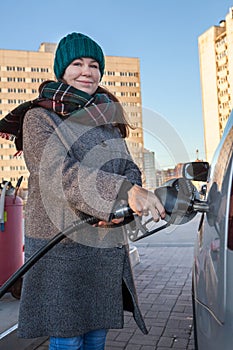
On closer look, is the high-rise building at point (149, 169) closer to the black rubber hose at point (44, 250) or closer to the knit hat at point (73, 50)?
the black rubber hose at point (44, 250)

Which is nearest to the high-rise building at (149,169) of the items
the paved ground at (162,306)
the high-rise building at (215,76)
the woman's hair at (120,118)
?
the woman's hair at (120,118)

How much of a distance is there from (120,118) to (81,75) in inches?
10.6

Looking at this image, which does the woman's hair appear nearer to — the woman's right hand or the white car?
the white car

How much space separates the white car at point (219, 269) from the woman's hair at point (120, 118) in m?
0.56

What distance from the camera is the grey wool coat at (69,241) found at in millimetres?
1631

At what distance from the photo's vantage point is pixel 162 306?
4270 mm

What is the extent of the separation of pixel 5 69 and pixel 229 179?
97166mm

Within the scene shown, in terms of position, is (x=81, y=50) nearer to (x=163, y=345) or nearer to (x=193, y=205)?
(x=193, y=205)

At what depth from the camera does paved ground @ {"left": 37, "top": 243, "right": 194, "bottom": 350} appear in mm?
3326

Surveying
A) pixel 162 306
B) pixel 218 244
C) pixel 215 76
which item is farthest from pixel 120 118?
pixel 215 76

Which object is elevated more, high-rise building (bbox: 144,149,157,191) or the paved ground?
high-rise building (bbox: 144,149,157,191)

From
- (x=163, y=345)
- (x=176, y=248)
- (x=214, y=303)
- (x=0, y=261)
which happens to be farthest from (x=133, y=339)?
(x=176, y=248)

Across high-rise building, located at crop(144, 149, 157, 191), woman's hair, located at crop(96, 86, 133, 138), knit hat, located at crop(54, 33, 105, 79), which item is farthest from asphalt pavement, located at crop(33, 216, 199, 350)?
knit hat, located at crop(54, 33, 105, 79)

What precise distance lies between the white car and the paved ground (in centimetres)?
187
